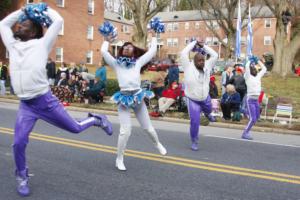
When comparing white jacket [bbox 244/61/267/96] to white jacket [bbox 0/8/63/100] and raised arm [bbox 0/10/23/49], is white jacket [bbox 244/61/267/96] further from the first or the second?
raised arm [bbox 0/10/23/49]

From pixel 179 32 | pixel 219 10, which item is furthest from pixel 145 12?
pixel 179 32

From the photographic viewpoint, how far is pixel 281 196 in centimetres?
556

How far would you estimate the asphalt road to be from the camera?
5.53m

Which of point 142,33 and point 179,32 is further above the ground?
point 179,32

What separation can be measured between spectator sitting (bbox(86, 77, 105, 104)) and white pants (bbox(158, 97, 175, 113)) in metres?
3.47

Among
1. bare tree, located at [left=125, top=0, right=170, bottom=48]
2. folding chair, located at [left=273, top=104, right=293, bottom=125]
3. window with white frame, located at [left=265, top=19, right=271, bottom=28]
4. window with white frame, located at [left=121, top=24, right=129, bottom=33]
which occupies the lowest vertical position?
folding chair, located at [left=273, top=104, right=293, bottom=125]

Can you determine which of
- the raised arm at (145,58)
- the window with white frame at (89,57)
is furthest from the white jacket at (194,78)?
the window with white frame at (89,57)

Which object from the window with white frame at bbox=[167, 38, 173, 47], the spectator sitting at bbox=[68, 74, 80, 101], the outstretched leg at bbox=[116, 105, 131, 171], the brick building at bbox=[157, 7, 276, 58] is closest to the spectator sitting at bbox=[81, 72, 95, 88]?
the spectator sitting at bbox=[68, 74, 80, 101]

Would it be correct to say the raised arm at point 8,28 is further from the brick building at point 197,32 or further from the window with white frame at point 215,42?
the window with white frame at point 215,42

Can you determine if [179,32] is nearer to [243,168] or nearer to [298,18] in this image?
[298,18]

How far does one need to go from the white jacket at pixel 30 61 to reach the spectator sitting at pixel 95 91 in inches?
501

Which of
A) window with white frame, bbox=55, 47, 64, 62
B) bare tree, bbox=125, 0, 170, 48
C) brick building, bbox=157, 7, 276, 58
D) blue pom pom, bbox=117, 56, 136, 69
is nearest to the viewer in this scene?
blue pom pom, bbox=117, 56, 136, 69

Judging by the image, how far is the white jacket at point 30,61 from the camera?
16.6 ft

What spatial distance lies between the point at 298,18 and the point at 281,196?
29.0 metres
